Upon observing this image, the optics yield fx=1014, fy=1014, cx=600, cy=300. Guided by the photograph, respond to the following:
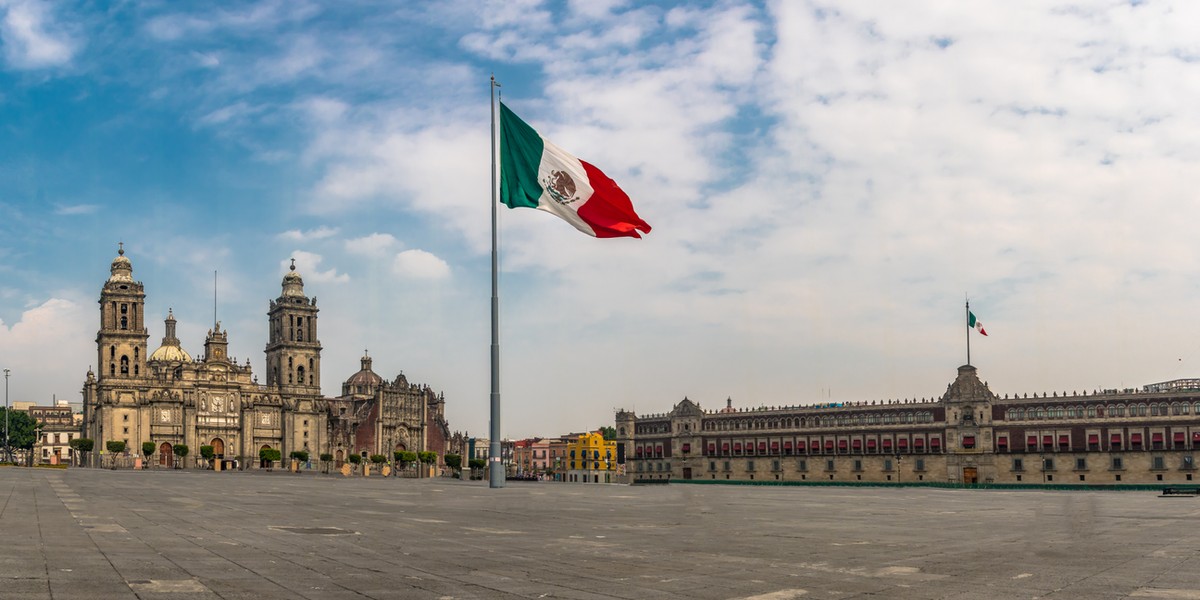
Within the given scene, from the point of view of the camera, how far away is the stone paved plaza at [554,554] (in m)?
10.9

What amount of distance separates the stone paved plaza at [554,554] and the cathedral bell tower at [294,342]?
Answer: 12713 centimetres

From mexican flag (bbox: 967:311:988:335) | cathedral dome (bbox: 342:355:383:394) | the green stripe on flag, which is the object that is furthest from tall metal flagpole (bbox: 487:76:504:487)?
cathedral dome (bbox: 342:355:383:394)

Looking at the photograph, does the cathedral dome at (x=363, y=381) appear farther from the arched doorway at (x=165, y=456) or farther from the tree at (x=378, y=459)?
the arched doorway at (x=165, y=456)

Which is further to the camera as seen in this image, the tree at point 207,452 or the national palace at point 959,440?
the tree at point 207,452

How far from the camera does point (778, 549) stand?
1566cm

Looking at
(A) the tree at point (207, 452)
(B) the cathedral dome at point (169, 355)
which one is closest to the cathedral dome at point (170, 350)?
(B) the cathedral dome at point (169, 355)

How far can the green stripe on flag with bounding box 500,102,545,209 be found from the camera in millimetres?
29562

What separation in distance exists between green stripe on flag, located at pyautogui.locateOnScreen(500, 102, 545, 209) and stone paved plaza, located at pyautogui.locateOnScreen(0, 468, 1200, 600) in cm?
938

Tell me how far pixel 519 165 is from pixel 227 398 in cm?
12180

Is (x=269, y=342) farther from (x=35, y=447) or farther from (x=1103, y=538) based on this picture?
(x=1103, y=538)

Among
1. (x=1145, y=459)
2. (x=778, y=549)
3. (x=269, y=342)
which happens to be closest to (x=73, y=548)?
(x=778, y=549)

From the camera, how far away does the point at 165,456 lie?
5202 inches

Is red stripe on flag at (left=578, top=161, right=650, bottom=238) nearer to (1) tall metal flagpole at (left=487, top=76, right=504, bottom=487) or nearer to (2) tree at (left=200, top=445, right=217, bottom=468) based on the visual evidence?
(1) tall metal flagpole at (left=487, top=76, right=504, bottom=487)

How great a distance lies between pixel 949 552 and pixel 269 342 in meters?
148
